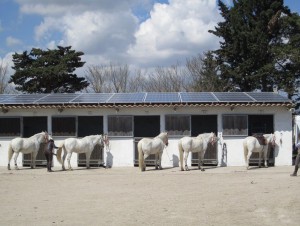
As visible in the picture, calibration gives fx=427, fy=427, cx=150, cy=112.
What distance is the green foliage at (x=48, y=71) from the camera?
3253 centimetres

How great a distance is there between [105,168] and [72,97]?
12.6 ft

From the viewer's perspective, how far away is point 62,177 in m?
14.3

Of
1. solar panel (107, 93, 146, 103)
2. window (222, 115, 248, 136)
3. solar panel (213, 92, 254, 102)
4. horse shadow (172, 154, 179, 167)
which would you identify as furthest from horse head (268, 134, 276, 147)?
solar panel (107, 93, 146, 103)

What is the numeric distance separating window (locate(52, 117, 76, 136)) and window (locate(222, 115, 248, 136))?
628cm

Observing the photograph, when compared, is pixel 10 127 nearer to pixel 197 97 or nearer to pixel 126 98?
pixel 126 98

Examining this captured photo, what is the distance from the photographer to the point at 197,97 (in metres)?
18.5

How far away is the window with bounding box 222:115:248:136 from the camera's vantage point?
57.4 feet

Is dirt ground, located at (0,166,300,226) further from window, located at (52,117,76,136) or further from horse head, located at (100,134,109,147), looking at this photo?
window, located at (52,117,76,136)

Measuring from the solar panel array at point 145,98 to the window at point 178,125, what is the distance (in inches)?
27.7

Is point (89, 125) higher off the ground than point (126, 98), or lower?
lower

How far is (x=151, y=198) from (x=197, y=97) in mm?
9237

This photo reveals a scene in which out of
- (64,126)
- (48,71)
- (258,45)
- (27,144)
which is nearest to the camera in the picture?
(27,144)

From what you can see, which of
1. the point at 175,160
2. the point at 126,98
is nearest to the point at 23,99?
the point at 126,98

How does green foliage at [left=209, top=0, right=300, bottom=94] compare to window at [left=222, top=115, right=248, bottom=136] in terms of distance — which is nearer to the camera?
window at [left=222, top=115, right=248, bottom=136]
